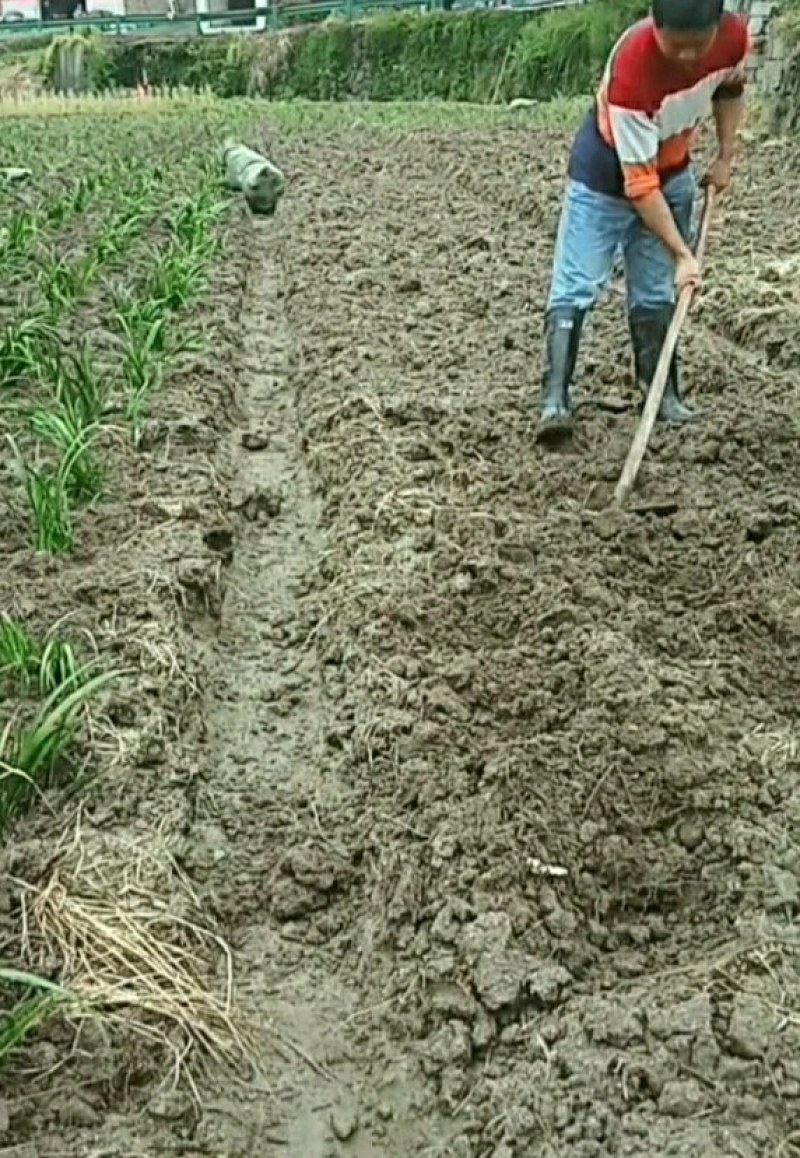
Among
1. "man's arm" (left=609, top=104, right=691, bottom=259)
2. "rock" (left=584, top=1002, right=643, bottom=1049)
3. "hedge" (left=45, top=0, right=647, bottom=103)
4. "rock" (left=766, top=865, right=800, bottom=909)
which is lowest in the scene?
"hedge" (left=45, top=0, right=647, bottom=103)

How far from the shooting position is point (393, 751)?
138 inches

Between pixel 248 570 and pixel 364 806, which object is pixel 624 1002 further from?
pixel 248 570

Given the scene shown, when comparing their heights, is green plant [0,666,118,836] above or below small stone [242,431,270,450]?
above

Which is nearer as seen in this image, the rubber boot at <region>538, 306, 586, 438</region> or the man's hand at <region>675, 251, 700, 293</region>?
the man's hand at <region>675, 251, 700, 293</region>

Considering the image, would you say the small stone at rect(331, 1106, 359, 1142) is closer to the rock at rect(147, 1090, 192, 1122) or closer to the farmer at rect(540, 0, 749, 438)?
the rock at rect(147, 1090, 192, 1122)

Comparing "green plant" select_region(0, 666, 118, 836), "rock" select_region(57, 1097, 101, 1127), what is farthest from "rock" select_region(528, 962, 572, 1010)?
"green plant" select_region(0, 666, 118, 836)

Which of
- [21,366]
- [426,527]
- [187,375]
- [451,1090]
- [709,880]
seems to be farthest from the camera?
[187,375]

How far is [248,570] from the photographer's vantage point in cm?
477

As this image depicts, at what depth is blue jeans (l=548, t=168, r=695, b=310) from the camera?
5.20 m

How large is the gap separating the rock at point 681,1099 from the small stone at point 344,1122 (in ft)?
1.73

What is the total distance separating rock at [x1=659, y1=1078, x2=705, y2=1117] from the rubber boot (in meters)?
3.19

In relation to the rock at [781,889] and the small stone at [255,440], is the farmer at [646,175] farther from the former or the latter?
the rock at [781,889]

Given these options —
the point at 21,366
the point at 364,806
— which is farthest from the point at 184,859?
the point at 21,366

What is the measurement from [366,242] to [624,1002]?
297 inches
